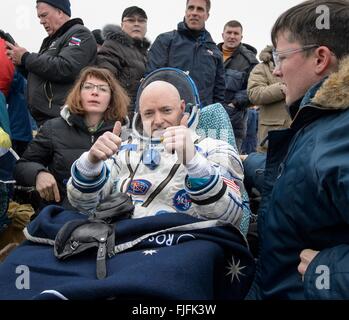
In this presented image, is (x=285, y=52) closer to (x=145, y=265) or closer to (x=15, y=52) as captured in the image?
A: (x=145, y=265)

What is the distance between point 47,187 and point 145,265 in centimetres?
156

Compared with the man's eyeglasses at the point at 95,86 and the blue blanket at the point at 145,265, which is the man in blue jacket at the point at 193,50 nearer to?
the man's eyeglasses at the point at 95,86

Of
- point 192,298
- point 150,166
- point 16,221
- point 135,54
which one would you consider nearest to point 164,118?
point 150,166

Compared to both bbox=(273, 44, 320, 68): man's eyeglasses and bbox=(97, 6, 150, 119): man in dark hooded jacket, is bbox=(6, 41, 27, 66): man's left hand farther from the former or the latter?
bbox=(273, 44, 320, 68): man's eyeglasses

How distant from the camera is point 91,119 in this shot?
3182 millimetres

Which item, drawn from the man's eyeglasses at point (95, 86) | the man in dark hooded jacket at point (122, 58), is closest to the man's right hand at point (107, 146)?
the man's eyeglasses at point (95, 86)

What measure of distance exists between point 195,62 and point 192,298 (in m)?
3.44

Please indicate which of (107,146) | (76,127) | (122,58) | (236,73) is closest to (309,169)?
(107,146)

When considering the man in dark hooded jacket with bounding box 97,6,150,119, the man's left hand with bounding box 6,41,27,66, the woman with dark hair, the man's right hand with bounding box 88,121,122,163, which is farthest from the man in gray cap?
the man's right hand with bounding box 88,121,122,163

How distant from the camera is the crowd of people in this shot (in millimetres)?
1422

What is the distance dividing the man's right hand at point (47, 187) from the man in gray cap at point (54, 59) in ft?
3.50

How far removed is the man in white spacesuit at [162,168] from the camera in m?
1.81
